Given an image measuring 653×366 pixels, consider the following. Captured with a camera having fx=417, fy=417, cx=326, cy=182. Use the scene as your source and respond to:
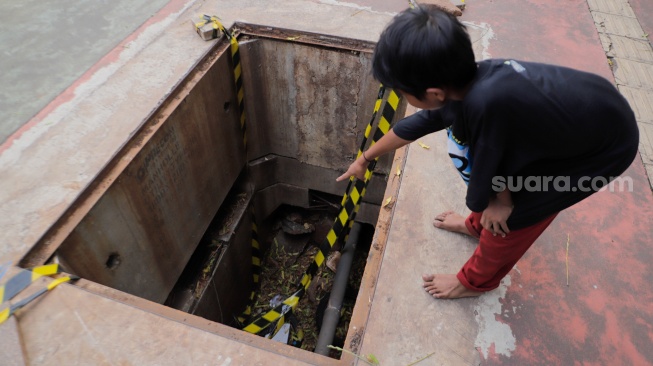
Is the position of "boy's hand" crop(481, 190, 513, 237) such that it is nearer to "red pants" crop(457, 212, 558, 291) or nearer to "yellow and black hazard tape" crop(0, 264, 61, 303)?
"red pants" crop(457, 212, 558, 291)

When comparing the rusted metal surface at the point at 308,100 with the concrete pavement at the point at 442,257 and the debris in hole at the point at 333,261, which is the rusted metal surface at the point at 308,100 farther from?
the debris in hole at the point at 333,261

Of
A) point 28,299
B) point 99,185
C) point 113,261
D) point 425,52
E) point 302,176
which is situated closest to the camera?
point 425,52

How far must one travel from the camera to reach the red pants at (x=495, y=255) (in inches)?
61.3

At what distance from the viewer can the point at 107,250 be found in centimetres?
227

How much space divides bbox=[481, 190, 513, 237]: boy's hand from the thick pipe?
194 centimetres

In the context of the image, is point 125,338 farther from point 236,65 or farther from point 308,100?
point 308,100

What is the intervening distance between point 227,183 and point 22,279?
6.47ft

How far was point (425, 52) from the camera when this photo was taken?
1081 mm

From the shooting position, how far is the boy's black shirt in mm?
1139

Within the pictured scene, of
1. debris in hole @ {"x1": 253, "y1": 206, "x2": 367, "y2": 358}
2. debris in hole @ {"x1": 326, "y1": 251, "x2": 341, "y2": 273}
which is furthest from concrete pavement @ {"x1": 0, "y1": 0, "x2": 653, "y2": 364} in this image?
debris in hole @ {"x1": 253, "y1": 206, "x2": 367, "y2": 358}

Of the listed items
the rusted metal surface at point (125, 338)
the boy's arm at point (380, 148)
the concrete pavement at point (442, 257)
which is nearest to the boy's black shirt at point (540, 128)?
the boy's arm at point (380, 148)

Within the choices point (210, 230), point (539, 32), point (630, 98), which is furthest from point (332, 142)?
point (630, 98)

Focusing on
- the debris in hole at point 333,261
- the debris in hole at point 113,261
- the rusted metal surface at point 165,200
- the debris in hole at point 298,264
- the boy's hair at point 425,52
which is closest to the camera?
the boy's hair at point 425,52

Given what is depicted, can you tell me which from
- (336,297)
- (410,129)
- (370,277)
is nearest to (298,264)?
(336,297)
